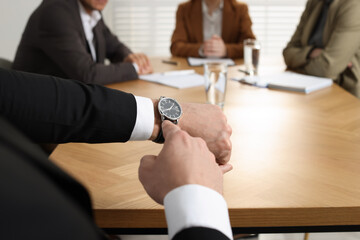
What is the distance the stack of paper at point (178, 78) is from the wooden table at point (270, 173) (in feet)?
1.28

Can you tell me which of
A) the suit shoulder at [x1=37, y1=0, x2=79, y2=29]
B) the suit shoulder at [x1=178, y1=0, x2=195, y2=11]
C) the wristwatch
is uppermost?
the suit shoulder at [x1=37, y1=0, x2=79, y2=29]

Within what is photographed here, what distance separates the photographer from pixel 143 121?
0.98 meters

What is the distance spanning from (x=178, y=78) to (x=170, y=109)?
908 millimetres

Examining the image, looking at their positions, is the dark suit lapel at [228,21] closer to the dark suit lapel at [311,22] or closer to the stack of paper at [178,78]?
the dark suit lapel at [311,22]

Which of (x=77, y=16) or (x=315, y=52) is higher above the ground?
(x=77, y=16)

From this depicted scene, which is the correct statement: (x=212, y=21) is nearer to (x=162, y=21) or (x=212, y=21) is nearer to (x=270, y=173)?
(x=162, y=21)

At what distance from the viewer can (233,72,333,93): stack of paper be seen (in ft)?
5.67

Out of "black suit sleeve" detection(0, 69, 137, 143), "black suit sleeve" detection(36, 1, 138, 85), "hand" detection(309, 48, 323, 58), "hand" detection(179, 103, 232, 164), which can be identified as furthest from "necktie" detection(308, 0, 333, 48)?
"black suit sleeve" detection(0, 69, 137, 143)

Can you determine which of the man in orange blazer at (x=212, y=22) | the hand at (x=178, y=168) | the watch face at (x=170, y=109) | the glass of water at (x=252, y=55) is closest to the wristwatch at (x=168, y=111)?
the watch face at (x=170, y=109)

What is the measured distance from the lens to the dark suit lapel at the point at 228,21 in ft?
9.82

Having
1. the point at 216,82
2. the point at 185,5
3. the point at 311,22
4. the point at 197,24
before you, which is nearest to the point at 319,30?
the point at 311,22

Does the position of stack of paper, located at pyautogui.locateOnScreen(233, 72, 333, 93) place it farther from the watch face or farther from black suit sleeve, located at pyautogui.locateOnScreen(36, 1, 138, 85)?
the watch face

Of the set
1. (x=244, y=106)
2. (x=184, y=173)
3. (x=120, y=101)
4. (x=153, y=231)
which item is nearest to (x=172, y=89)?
(x=244, y=106)

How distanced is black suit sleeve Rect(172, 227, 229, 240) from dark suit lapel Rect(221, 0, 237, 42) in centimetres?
259
